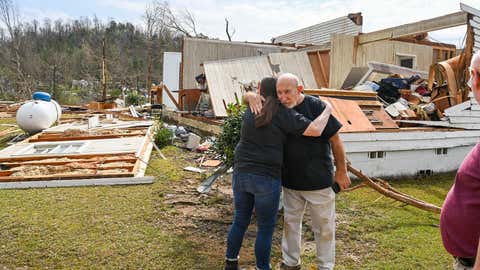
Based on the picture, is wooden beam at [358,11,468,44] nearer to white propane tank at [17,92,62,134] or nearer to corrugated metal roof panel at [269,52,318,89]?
corrugated metal roof panel at [269,52,318,89]

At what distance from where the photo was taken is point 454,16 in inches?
321

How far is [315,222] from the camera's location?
9.73 feet

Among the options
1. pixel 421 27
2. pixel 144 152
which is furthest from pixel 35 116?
pixel 421 27

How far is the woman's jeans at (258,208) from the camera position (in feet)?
A: 9.00

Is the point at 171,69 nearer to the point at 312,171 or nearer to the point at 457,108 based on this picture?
the point at 457,108

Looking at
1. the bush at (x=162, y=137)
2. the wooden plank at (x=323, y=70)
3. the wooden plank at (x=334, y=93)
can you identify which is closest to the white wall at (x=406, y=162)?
the wooden plank at (x=334, y=93)

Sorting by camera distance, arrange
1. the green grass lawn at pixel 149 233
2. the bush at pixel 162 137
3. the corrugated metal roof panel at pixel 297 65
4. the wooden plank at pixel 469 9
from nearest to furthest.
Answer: the green grass lawn at pixel 149 233 → the wooden plank at pixel 469 9 → the bush at pixel 162 137 → the corrugated metal roof panel at pixel 297 65

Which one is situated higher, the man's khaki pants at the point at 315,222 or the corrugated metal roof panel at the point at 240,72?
the corrugated metal roof panel at the point at 240,72

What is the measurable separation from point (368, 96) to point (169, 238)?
16.6 feet

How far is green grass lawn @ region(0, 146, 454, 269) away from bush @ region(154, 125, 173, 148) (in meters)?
3.45

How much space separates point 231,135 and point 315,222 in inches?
64.7

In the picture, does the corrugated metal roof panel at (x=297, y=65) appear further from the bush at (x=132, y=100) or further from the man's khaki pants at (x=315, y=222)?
the bush at (x=132, y=100)

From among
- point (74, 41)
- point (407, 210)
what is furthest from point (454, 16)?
point (74, 41)

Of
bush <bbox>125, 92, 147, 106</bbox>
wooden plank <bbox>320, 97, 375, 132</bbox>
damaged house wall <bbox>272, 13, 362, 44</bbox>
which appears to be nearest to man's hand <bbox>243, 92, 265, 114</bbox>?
wooden plank <bbox>320, 97, 375, 132</bbox>
